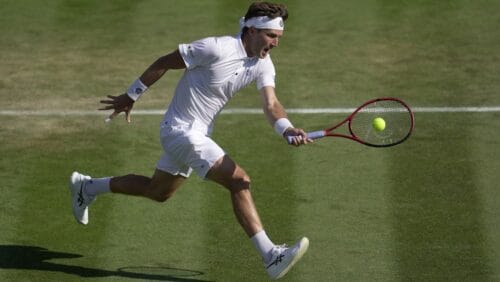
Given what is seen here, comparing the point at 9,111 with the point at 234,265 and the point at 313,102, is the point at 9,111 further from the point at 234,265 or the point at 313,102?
the point at 234,265

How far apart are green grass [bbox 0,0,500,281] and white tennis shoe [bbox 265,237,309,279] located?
1.40 ft

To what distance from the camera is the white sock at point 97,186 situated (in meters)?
11.4

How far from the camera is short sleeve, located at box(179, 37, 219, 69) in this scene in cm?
1059

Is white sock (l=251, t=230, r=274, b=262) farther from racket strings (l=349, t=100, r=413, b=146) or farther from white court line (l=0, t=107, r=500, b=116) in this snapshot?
white court line (l=0, t=107, r=500, b=116)

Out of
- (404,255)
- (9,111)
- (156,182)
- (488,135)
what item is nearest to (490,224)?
(404,255)

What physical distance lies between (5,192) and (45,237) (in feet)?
3.44

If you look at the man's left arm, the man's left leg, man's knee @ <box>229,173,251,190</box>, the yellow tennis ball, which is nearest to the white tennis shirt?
the man's left arm

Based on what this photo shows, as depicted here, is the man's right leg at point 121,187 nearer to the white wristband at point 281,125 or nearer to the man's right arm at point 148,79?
the man's right arm at point 148,79

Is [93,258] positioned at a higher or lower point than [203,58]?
lower

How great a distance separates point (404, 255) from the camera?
10930 mm

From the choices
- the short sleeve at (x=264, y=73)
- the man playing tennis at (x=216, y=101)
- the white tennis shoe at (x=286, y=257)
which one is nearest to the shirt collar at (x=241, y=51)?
the man playing tennis at (x=216, y=101)

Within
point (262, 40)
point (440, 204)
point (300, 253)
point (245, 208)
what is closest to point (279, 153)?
point (440, 204)

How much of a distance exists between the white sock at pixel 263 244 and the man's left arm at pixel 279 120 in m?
0.78

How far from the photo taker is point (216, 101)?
10.8 meters
